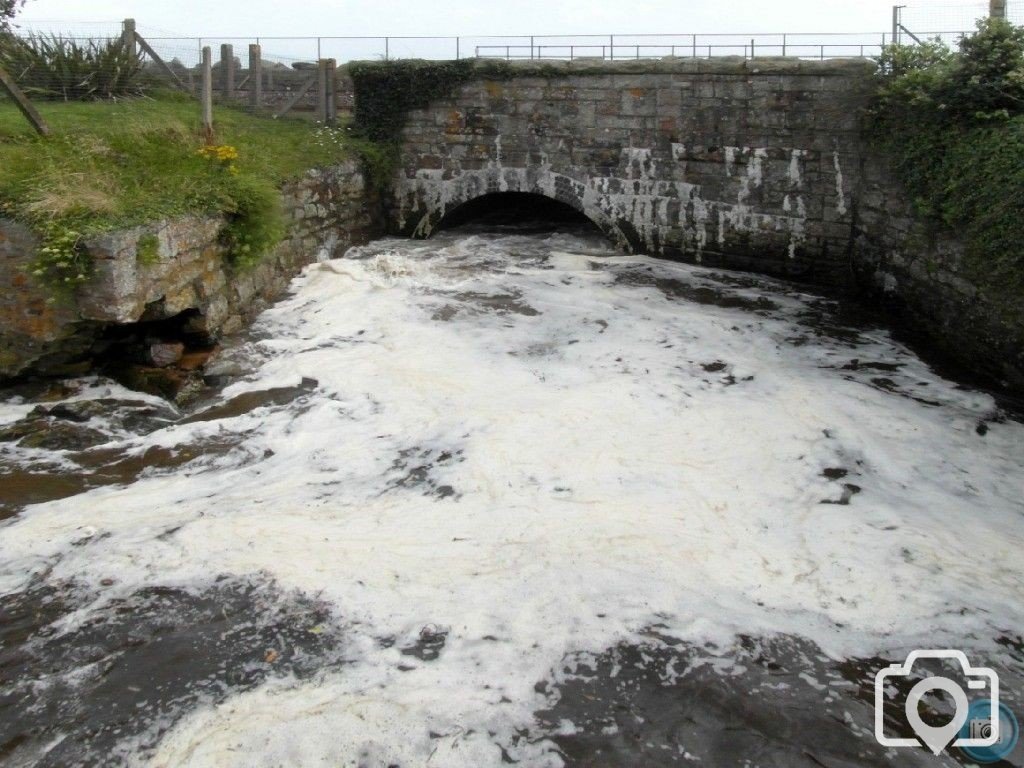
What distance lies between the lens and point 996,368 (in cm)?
816

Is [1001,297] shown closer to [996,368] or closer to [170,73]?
[996,368]

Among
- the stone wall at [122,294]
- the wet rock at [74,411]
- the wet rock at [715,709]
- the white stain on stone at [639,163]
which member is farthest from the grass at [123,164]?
the wet rock at [715,709]

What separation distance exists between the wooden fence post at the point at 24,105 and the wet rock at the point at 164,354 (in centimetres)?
271

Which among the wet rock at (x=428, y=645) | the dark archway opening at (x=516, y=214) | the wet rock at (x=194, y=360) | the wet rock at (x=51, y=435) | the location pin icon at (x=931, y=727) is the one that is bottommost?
the location pin icon at (x=931, y=727)

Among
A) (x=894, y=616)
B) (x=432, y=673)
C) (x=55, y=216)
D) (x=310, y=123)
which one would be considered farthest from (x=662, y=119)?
(x=432, y=673)

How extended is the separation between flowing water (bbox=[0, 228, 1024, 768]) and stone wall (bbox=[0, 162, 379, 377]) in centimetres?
44

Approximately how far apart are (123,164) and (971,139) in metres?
8.25

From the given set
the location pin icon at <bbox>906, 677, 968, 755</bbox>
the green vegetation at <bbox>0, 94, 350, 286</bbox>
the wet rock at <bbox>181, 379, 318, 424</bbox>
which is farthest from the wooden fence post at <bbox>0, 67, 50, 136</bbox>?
the location pin icon at <bbox>906, 677, 968, 755</bbox>

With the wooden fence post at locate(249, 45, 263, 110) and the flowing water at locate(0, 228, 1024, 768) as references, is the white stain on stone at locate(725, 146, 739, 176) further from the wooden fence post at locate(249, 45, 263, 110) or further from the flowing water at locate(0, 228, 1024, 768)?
the wooden fence post at locate(249, 45, 263, 110)

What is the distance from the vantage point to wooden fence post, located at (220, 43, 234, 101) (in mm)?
14672

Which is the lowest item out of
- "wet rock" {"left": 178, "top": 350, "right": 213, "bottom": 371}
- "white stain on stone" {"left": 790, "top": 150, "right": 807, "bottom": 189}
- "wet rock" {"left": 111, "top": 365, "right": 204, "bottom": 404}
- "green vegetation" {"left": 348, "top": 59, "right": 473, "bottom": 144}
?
"wet rock" {"left": 111, "top": 365, "right": 204, "bottom": 404}

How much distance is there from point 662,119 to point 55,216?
7.63 meters

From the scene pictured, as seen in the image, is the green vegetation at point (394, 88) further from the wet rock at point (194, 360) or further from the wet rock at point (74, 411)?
the wet rock at point (74, 411)

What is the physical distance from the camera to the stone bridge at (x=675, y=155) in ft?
36.5
